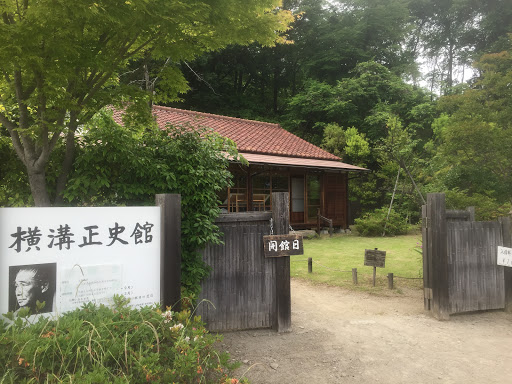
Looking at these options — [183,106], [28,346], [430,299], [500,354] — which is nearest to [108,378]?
[28,346]

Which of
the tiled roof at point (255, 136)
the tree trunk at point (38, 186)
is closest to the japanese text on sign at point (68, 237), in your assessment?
the tree trunk at point (38, 186)

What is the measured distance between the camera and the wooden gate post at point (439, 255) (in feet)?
16.1

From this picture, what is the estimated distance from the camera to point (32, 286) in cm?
258

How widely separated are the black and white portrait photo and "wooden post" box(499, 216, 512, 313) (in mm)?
5990

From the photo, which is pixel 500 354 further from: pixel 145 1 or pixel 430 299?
pixel 145 1

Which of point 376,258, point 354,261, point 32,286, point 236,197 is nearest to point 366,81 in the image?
point 236,197

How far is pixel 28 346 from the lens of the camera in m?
2.07

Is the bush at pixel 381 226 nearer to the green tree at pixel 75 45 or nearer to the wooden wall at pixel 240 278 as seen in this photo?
the wooden wall at pixel 240 278

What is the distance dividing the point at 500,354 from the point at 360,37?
2713cm

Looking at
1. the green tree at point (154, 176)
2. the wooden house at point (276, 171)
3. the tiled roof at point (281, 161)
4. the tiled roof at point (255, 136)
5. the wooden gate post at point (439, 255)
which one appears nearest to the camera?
the green tree at point (154, 176)

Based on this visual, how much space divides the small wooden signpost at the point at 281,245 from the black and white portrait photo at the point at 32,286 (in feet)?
7.94

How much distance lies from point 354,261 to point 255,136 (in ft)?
26.9

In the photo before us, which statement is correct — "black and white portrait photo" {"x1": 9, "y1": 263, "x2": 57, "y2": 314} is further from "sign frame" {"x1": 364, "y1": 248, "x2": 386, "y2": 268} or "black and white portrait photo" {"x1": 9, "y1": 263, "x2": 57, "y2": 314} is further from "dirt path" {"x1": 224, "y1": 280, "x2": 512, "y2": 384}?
"sign frame" {"x1": 364, "y1": 248, "x2": 386, "y2": 268}

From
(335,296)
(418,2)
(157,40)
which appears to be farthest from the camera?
(418,2)
